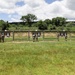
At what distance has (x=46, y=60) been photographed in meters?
17.4

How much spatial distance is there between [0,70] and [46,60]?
14.3 ft

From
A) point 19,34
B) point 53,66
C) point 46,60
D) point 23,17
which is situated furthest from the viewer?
point 23,17

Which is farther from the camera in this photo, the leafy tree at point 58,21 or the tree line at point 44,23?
the leafy tree at point 58,21

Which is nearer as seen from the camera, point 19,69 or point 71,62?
point 19,69

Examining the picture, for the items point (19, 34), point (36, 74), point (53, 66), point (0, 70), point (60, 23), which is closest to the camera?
point (36, 74)

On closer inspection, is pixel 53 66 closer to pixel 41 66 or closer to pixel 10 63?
pixel 41 66

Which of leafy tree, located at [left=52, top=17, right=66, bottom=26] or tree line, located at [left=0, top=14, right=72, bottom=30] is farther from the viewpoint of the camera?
leafy tree, located at [left=52, top=17, right=66, bottom=26]

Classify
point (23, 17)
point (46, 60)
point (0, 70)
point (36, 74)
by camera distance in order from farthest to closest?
point (23, 17), point (46, 60), point (0, 70), point (36, 74)

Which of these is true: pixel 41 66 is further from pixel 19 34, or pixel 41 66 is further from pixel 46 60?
pixel 19 34

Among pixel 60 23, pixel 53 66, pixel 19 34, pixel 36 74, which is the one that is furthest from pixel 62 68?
pixel 60 23

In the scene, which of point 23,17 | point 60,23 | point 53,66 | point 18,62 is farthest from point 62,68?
point 23,17

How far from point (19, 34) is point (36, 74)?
37.6 meters

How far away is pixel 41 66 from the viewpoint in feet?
49.8

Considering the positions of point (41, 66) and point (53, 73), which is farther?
point (41, 66)
